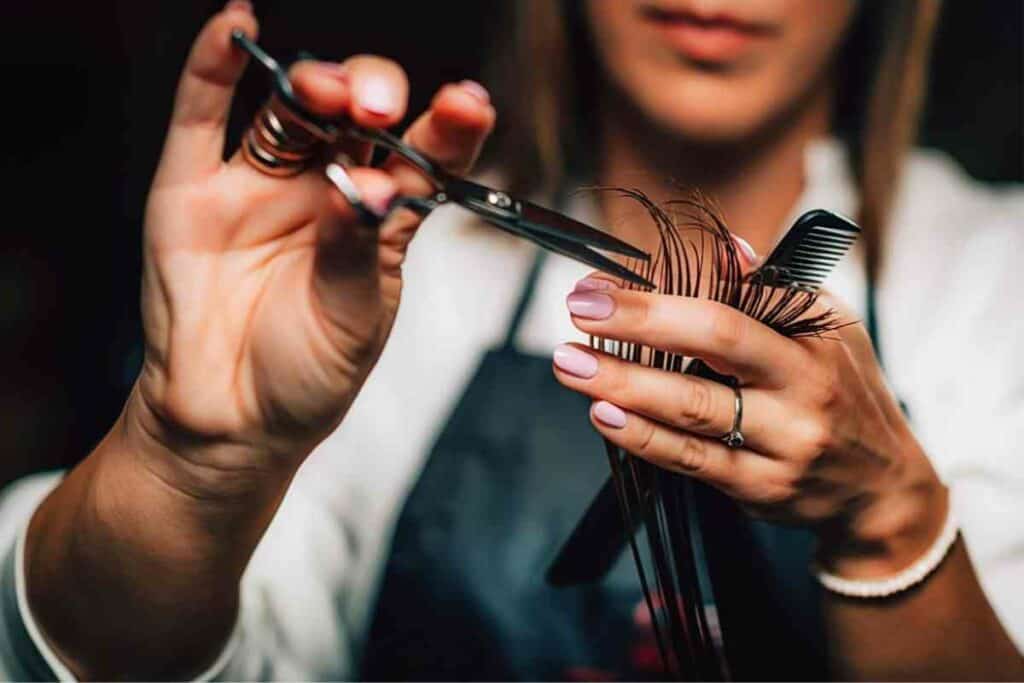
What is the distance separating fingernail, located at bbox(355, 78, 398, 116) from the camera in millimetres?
281

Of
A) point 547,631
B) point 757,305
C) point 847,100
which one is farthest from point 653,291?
point 847,100

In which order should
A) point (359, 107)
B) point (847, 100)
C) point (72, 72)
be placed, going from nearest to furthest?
point (359, 107) < point (72, 72) < point (847, 100)

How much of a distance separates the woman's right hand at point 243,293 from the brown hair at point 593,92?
27cm

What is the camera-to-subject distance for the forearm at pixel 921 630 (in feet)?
1.24

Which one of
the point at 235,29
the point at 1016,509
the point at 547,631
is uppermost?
the point at 235,29

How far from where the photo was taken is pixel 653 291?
322 millimetres

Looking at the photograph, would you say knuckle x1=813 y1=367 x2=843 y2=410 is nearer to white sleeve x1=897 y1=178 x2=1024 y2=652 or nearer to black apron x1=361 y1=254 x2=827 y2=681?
black apron x1=361 y1=254 x2=827 y2=681

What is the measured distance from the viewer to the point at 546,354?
0.59 m

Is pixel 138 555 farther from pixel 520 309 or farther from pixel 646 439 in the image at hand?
pixel 520 309

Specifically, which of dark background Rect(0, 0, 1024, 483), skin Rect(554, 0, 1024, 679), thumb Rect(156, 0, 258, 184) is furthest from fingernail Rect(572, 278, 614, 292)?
dark background Rect(0, 0, 1024, 483)

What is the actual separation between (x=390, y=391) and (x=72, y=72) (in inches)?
8.5

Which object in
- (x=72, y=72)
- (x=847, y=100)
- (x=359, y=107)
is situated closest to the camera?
(x=359, y=107)

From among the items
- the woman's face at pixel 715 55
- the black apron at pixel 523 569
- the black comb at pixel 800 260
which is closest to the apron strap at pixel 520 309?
the black apron at pixel 523 569

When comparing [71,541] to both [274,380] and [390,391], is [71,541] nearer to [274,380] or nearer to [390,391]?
[274,380]
